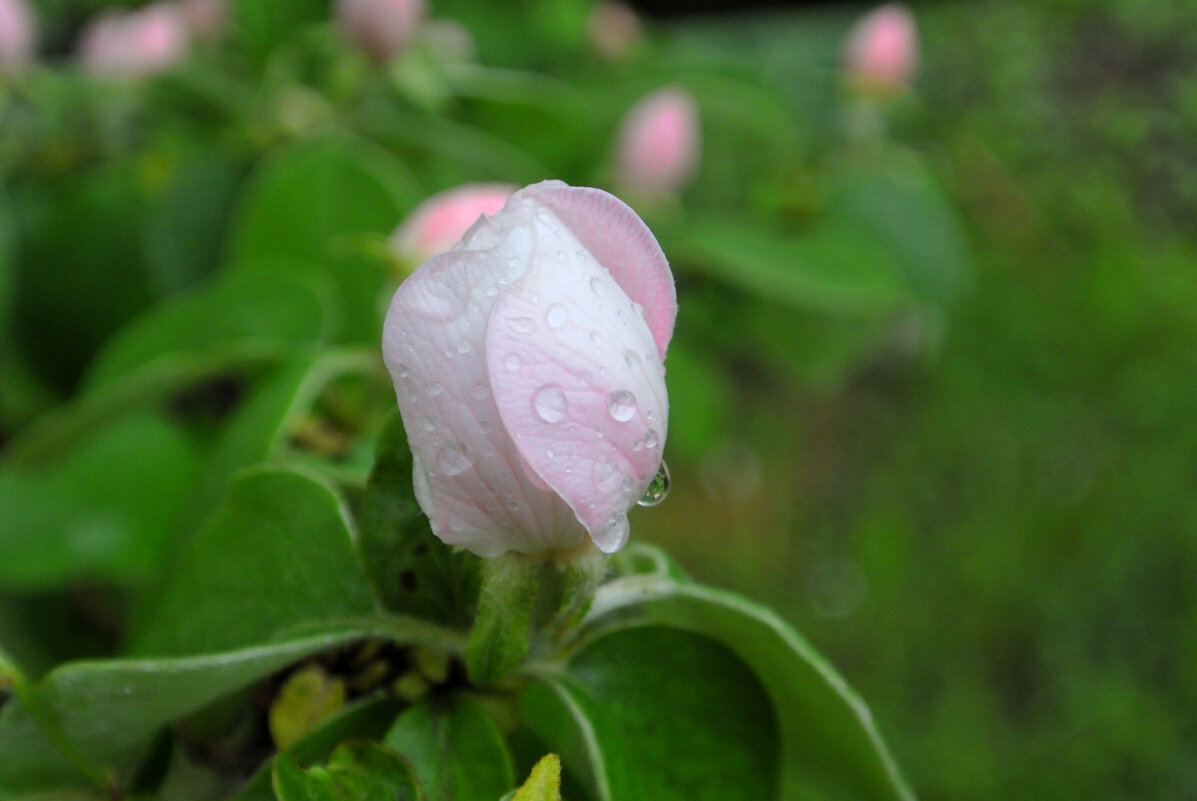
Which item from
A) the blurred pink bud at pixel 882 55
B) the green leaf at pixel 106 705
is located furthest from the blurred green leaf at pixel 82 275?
the blurred pink bud at pixel 882 55

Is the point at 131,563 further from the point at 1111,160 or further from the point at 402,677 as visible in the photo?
the point at 1111,160

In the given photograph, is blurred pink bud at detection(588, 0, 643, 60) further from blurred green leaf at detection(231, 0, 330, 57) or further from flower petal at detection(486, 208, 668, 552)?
flower petal at detection(486, 208, 668, 552)

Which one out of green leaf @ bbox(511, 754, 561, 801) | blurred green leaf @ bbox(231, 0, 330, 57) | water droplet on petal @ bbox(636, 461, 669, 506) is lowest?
blurred green leaf @ bbox(231, 0, 330, 57)

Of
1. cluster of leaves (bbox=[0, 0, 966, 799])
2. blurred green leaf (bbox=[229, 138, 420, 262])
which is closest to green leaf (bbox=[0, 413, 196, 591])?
cluster of leaves (bbox=[0, 0, 966, 799])

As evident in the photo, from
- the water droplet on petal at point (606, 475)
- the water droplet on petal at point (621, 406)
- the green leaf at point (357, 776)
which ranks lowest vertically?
the green leaf at point (357, 776)

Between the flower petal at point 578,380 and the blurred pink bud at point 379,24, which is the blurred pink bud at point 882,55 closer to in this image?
the blurred pink bud at point 379,24

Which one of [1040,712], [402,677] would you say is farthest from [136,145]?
[1040,712]
